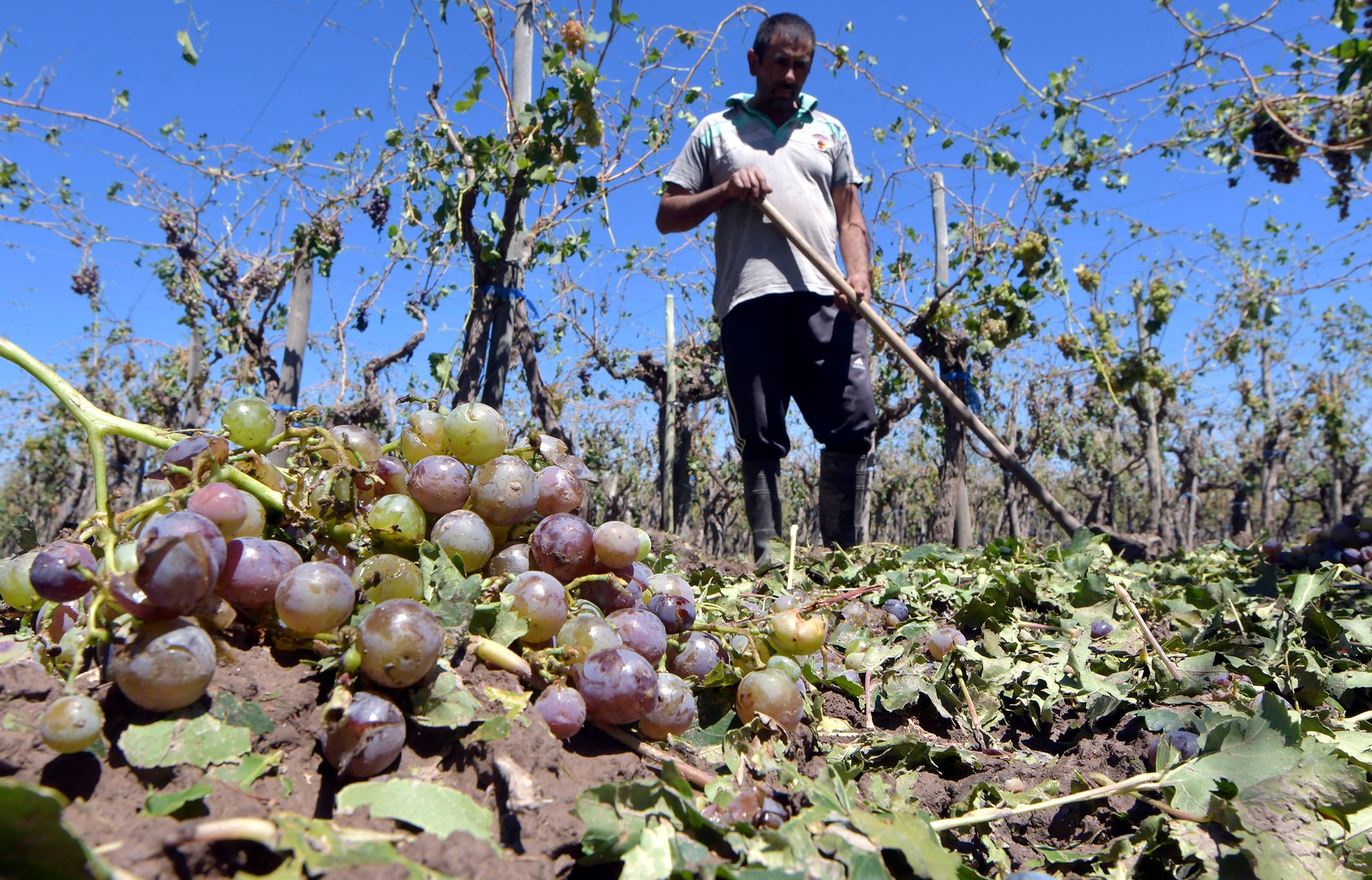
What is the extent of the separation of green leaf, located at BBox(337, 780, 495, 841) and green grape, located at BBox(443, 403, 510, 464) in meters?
0.53

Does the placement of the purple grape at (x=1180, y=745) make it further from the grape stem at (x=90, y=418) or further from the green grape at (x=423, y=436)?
the grape stem at (x=90, y=418)

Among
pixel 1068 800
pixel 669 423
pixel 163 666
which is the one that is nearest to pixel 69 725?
pixel 163 666

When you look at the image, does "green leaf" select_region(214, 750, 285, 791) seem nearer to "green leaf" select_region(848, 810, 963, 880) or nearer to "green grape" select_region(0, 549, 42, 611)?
"green grape" select_region(0, 549, 42, 611)

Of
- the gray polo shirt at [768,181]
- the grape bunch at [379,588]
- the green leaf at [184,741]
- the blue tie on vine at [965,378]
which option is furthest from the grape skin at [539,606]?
the blue tie on vine at [965,378]

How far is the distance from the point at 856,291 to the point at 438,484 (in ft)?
8.69

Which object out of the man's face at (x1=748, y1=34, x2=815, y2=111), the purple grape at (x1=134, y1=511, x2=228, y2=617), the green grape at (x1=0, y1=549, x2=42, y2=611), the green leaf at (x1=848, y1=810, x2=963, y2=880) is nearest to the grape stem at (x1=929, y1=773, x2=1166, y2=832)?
the green leaf at (x1=848, y1=810, x2=963, y2=880)

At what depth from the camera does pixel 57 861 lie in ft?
1.71

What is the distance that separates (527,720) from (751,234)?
287cm

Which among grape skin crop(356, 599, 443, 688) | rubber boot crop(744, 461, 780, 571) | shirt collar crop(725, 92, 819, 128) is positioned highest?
shirt collar crop(725, 92, 819, 128)

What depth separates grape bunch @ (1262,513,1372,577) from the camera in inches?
90.4

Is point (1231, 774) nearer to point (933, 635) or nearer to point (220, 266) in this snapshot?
point (933, 635)

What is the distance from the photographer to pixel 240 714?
81 cm

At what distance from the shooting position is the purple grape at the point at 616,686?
956 millimetres

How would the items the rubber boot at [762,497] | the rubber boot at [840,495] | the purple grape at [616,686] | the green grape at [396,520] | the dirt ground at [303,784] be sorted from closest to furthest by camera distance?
the dirt ground at [303,784]
the purple grape at [616,686]
the green grape at [396,520]
the rubber boot at [762,497]
the rubber boot at [840,495]
